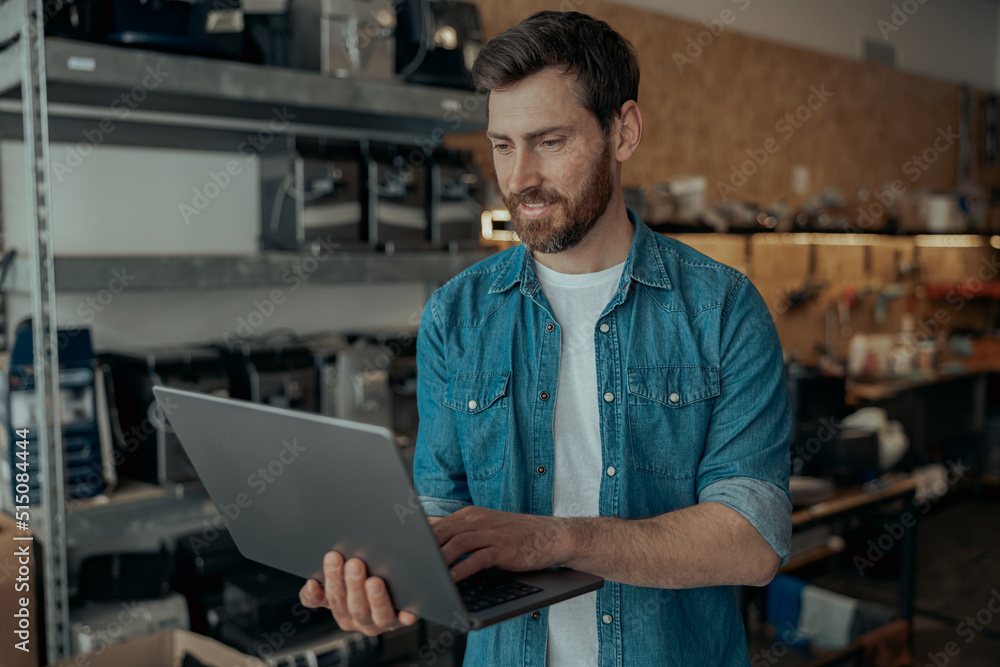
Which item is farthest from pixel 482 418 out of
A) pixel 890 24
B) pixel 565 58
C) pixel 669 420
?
pixel 890 24

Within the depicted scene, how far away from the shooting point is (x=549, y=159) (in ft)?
4.14

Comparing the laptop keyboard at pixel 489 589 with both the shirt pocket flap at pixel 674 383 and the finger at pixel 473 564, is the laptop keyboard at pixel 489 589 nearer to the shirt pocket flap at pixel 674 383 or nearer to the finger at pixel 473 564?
the finger at pixel 473 564

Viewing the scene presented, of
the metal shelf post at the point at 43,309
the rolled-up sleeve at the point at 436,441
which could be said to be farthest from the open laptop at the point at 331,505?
the metal shelf post at the point at 43,309

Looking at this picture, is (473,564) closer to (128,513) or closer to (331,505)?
(331,505)

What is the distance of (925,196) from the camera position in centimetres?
546

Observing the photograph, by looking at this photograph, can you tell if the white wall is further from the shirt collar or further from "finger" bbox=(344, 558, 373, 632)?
"finger" bbox=(344, 558, 373, 632)

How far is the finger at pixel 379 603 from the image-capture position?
949mm

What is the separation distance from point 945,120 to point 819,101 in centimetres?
158

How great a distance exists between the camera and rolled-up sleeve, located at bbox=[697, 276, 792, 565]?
119 cm

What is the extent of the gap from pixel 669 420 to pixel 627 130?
45cm

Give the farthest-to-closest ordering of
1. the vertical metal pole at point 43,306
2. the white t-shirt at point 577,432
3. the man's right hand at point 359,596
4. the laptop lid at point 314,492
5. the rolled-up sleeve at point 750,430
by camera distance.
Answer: the vertical metal pole at point 43,306 → the white t-shirt at point 577,432 → the rolled-up sleeve at point 750,430 → the man's right hand at point 359,596 → the laptop lid at point 314,492

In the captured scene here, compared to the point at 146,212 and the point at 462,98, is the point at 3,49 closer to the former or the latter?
the point at 146,212

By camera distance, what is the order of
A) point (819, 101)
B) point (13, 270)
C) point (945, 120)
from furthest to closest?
point (945, 120) < point (819, 101) < point (13, 270)

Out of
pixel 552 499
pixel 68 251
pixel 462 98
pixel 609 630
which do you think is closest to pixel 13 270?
pixel 68 251
